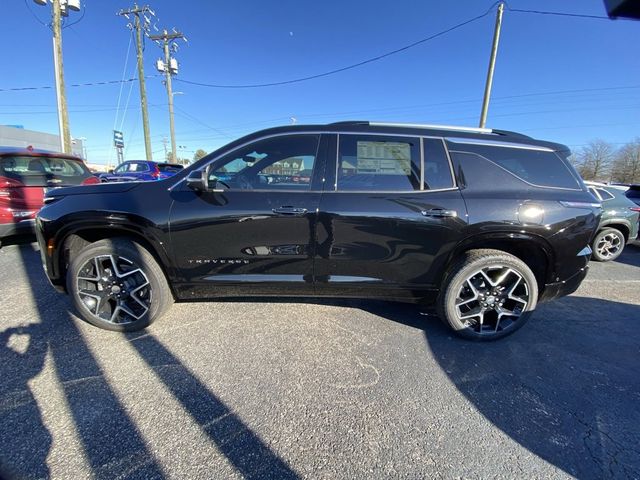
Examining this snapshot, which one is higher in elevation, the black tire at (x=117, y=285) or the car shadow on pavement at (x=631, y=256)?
the black tire at (x=117, y=285)

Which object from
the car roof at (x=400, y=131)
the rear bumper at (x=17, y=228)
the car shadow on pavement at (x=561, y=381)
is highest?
the car roof at (x=400, y=131)

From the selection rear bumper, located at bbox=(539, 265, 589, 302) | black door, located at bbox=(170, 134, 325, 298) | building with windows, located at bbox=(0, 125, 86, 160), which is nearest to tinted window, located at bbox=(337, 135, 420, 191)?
black door, located at bbox=(170, 134, 325, 298)

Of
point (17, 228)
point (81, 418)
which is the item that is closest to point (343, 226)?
point (81, 418)

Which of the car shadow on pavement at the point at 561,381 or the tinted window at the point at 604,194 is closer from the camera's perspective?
the car shadow on pavement at the point at 561,381

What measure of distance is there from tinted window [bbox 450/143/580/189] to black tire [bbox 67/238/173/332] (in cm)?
294

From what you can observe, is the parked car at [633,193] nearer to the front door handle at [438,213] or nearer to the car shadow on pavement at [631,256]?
the car shadow on pavement at [631,256]

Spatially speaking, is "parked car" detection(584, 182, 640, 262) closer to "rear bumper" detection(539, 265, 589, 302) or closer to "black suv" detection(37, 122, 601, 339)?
"rear bumper" detection(539, 265, 589, 302)

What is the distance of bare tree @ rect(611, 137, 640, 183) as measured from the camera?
3741 centimetres

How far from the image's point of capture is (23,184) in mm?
4848

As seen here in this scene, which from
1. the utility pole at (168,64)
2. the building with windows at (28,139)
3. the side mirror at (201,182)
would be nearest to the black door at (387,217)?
the side mirror at (201,182)

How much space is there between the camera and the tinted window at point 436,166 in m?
2.72

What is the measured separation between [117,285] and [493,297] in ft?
11.4

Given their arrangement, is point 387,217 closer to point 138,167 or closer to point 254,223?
point 254,223

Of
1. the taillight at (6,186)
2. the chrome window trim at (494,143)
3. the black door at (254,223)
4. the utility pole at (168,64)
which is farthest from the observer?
the utility pole at (168,64)
